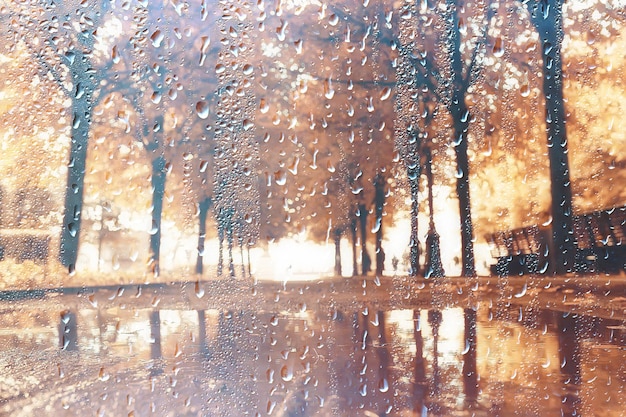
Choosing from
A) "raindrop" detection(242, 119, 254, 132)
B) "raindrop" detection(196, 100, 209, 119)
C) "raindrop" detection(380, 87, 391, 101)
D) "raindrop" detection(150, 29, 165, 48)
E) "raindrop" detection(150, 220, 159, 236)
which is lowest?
"raindrop" detection(150, 220, 159, 236)

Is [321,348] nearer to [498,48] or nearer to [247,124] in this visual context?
[247,124]

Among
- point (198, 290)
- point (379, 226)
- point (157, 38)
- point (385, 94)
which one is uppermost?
point (157, 38)

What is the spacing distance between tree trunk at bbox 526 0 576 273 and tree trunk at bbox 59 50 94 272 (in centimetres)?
85

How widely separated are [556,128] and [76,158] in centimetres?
89

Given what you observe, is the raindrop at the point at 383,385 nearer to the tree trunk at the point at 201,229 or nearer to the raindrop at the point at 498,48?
the tree trunk at the point at 201,229

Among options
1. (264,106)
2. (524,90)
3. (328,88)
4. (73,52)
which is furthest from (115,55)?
(524,90)

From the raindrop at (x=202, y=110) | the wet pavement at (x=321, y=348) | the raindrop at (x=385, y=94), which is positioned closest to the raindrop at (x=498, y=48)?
the raindrop at (x=385, y=94)

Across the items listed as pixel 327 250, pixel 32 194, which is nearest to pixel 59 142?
pixel 32 194

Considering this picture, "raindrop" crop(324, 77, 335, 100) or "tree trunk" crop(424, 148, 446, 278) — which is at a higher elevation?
"raindrop" crop(324, 77, 335, 100)

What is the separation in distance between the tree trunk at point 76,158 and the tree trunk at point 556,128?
85cm

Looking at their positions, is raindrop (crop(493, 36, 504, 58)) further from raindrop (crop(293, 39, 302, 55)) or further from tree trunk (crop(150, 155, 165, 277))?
tree trunk (crop(150, 155, 165, 277))

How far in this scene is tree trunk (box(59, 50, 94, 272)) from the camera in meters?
0.79

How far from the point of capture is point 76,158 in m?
0.80

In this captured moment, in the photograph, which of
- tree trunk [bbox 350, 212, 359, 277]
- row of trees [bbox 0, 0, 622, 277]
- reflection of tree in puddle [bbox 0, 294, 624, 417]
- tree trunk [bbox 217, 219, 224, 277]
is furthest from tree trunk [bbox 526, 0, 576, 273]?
tree trunk [bbox 217, 219, 224, 277]
